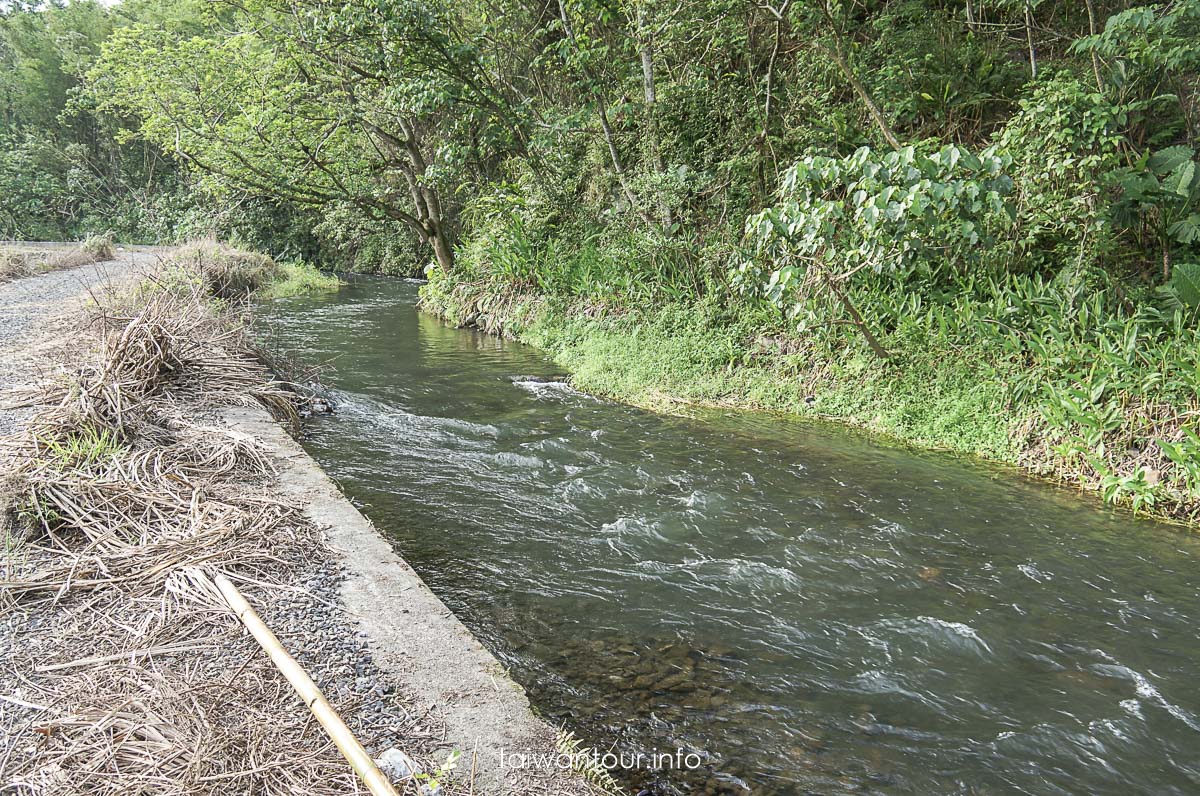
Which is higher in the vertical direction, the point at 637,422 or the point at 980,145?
the point at 980,145

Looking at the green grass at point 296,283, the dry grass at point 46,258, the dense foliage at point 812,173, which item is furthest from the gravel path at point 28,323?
the dense foliage at point 812,173

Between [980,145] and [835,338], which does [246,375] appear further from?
[980,145]

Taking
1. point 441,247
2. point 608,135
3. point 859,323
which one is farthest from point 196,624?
point 441,247

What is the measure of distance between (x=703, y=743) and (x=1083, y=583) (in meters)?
2.67

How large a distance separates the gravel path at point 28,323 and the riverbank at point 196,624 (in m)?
0.12

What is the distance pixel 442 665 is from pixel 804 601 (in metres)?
2.14

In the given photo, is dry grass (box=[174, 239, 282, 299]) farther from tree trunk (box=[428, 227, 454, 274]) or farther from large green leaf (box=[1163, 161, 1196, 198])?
large green leaf (box=[1163, 161, 1196, 198])

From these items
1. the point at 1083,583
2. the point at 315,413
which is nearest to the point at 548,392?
the point at 315,413

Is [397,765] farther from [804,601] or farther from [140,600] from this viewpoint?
[804,601]

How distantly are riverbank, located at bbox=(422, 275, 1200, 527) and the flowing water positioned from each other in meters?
0.44

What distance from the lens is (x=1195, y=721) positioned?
2.85 m

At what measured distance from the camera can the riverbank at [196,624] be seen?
1.93 m

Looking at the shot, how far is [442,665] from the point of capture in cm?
243

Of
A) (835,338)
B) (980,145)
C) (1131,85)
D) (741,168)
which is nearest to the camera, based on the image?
(1131,85)
